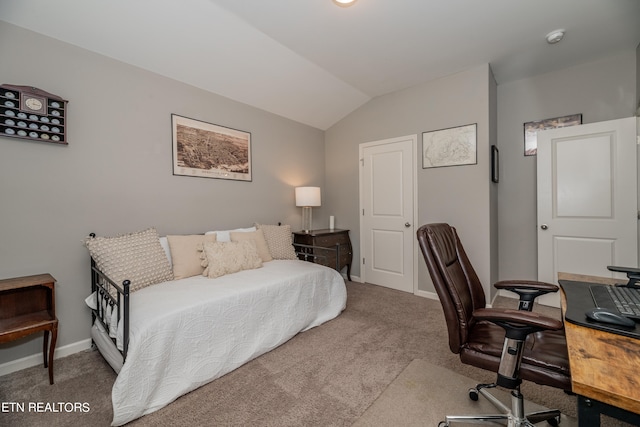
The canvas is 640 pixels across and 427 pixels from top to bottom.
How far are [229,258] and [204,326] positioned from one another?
30.1 inches

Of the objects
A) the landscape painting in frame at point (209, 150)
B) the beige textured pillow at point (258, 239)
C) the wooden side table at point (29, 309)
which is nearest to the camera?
the wooden side table at point (29, 309)

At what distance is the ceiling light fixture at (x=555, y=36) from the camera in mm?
2373

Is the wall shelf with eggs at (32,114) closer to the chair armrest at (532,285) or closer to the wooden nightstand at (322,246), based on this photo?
the wooden nightstand at (322,246)

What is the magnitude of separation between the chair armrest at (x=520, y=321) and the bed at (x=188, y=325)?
61.6 inches

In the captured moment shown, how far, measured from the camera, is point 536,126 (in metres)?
3.19

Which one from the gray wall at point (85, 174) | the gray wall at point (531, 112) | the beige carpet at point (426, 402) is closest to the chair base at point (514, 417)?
the beige carpet at point (426, 402)

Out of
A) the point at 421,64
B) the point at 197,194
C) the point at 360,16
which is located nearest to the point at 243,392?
the point at 197,194

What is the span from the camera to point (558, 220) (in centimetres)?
297

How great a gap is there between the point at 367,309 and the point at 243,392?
1.68 metres

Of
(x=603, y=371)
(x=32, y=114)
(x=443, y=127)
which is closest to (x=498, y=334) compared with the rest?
(x=603, y=371)

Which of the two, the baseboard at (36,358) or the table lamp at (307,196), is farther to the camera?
the table lamp at (307,196)

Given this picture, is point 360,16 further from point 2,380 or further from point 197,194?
point 2,380

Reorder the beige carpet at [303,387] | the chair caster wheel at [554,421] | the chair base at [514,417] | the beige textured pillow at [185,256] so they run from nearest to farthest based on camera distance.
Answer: the chair base at [514,417]
the chair caster wheel at [554,421]
the beige carpet at [303,387]
the beige textured pillow at [185,256]

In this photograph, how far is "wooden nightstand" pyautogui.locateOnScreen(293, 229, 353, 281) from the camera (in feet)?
11.7
